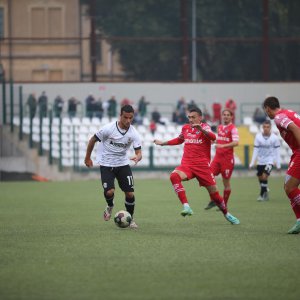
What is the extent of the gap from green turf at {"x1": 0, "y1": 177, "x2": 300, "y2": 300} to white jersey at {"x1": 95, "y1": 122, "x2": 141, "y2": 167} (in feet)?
3.56

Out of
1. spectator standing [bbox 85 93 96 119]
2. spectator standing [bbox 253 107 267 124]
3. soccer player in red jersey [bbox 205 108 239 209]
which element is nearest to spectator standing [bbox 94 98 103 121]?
spectator standing [bbox 85 93 96 119]

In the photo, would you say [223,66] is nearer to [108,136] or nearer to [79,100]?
[79,100]

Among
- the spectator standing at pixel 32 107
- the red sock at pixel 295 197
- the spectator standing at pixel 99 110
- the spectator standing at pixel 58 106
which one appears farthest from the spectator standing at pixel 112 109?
the red sock at pixel 295 197

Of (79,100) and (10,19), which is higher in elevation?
(10,19)

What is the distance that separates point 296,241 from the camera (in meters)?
12.3

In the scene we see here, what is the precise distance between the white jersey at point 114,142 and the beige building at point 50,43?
27839 mm

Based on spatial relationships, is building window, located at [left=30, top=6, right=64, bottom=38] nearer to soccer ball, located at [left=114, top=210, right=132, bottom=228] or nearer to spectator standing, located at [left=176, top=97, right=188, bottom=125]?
spectator standing, located at [left=176, top=97, right=188, bottom=125]

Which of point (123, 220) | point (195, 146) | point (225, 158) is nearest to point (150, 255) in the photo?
point (123, 220)

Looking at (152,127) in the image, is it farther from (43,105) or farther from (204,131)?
(204,131)

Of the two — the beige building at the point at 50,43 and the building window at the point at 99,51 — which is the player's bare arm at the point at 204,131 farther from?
the building window at the point at 99,51

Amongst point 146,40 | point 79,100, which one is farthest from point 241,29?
point 79,100

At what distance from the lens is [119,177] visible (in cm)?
1454

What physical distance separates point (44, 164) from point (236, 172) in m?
7.49

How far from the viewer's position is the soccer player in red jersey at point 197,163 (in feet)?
48.1
